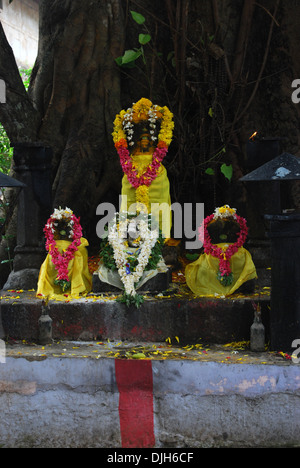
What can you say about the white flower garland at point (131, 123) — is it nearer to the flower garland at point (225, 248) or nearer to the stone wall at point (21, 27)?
the flower garland at point (225, 248)

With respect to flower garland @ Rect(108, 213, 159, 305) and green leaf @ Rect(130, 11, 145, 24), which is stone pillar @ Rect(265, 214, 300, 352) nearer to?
flower garland @ Rect(108, 213, 159, 305)

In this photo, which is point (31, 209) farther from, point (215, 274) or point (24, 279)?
point (215, 274)

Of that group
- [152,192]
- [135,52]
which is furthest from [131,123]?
[135,52]

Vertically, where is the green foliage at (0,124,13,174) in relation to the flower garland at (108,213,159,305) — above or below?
above

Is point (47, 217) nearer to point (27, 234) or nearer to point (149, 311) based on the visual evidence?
point (27, 234)

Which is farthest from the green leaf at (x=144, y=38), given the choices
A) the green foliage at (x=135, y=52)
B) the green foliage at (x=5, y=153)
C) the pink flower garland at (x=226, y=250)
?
the green foliage at (x=5, y=153)

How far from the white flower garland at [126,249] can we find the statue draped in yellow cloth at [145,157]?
2.71 feet

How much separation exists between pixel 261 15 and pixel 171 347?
550 cm

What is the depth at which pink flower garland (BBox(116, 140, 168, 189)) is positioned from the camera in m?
7.45

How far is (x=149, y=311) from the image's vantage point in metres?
6.16

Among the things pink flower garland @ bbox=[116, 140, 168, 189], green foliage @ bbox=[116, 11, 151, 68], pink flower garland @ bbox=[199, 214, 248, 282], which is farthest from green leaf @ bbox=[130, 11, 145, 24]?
pink flower garland @ bbox=[199, 214, 248, 282]

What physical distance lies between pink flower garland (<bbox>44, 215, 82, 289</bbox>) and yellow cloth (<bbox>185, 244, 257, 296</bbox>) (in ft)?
4.53

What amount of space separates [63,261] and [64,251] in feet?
0.45

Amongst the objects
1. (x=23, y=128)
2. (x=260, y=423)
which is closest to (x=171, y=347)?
(x=260, y=423)
